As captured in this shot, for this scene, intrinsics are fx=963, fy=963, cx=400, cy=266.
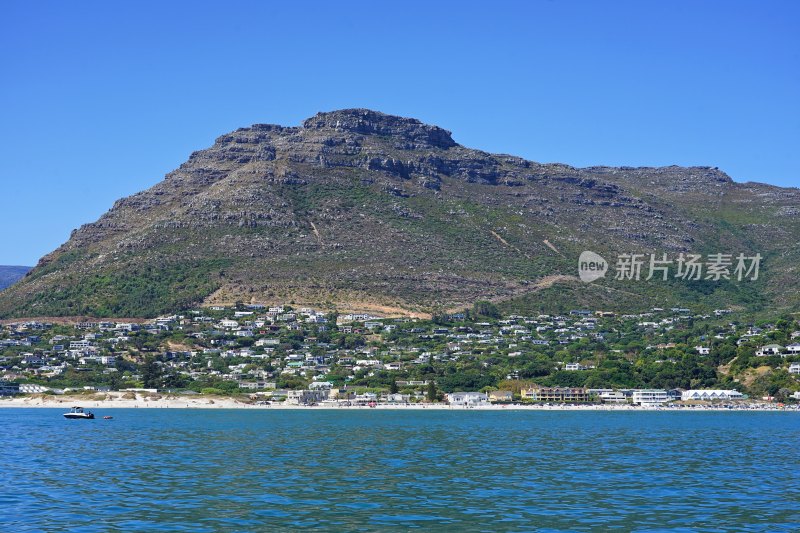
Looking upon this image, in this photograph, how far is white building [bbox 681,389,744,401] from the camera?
5162 inches

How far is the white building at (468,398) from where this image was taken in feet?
442

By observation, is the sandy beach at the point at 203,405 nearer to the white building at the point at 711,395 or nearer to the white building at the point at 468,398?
the white building at the point at 468,398

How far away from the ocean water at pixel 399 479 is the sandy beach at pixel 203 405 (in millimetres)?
45569

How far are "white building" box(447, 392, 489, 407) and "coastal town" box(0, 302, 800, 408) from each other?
7.2 inches

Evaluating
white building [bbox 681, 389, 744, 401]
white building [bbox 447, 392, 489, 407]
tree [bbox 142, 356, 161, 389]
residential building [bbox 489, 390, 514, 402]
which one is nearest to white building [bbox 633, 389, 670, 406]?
white building [bbox 681, 389, 744, 401]

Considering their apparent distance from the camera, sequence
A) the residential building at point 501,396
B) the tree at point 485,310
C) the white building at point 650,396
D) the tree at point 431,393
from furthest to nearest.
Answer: the tree at point 485,310
the tree at point 431,393
the residential building at point 501,396
the white building at point 650,396

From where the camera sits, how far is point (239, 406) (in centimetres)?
13450

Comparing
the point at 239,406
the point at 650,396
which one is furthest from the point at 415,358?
the point at 650,396

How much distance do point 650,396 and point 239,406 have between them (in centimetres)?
5750

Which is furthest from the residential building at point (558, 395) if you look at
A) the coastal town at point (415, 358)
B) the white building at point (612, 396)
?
the white building at point (612, 396)

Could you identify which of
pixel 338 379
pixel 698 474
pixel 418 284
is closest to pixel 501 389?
pixel 338 379

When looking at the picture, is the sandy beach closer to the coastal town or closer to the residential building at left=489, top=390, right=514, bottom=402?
the coastal town

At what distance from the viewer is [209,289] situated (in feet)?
603

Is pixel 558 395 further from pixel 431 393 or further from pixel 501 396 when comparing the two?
pixel 431 393
